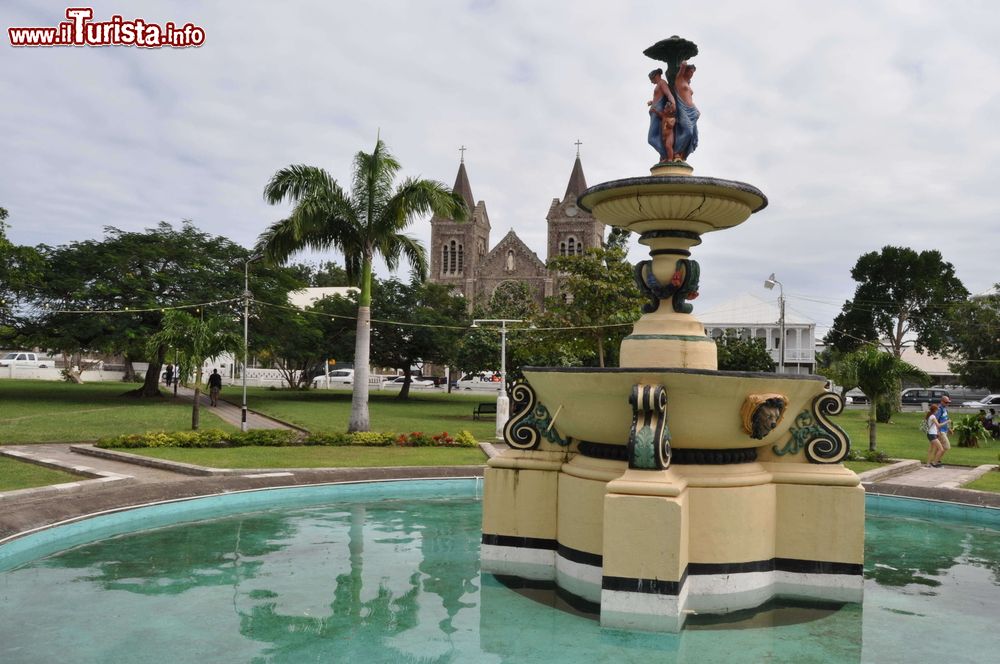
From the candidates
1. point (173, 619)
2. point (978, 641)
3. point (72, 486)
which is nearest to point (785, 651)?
point (978, 641)

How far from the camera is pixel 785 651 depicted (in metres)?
5.18

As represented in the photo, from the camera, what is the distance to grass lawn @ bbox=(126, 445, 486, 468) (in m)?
13.7

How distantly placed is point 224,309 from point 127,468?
21.5 metres

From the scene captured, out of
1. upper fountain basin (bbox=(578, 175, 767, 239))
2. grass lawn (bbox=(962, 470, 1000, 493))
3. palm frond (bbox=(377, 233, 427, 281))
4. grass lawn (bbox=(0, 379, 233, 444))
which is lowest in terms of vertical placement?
grass lawn (bbox=(0, 379, 233, 444))

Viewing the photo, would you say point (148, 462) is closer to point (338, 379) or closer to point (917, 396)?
point (338, 379)

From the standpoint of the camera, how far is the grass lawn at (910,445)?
1780cm

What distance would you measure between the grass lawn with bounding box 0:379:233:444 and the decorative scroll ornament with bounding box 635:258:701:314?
14.6 meters

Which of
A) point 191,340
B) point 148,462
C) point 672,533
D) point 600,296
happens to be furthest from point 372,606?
point 600,296

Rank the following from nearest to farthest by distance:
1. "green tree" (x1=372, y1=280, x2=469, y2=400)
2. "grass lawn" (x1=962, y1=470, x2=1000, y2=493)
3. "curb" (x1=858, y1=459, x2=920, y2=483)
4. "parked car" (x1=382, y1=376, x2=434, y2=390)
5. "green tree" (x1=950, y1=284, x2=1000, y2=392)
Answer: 1. "grass lawn" (x1=962, y1=470, x2=1000, y2=493)
2. "curb" (x1=858, y1=459, x2=920, y2=483)
3. "green tree" (x1=950, y1=284, x2=1000, y2=392)
4. "green tree" (x1=372, y1=280, x2=469, y2=400)
5. "parked car" (x1=382, y1=376, x2=434, y2=390)

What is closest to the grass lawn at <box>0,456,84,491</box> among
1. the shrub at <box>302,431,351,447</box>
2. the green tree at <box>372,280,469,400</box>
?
the shrub at <box>302,431,351,447</box>

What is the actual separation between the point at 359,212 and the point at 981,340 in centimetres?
3222

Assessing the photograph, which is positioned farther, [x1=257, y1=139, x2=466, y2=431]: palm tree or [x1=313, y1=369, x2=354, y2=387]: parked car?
[x1=313, y1=369, x2=354, y2=387]: parked car

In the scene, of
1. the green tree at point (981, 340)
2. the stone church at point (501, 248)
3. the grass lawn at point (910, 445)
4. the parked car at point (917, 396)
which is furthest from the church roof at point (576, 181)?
the grass lawn at point (910, 445)

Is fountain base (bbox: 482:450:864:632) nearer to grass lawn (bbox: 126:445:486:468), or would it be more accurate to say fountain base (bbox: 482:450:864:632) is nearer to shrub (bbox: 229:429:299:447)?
grass lawn (bbox: 126:445:486:468)
